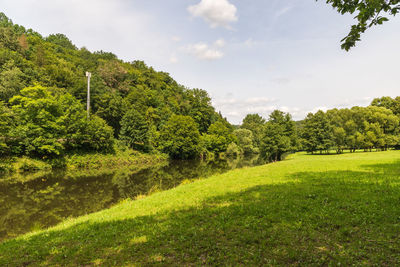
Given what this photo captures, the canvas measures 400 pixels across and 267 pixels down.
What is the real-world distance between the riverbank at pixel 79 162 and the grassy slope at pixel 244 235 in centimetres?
A: 2753

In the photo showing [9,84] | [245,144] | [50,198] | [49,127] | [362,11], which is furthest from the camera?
[245,144]

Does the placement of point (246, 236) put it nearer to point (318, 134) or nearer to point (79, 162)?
point (79, 162)

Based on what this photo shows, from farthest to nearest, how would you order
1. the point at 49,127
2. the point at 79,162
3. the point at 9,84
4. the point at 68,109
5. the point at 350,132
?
1. the point at 350,132
2. the point at 9,84
3. the point at 68,109
4. the point at 79,162
5. the point at 49,127

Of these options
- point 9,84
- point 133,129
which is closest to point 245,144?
point 133,129

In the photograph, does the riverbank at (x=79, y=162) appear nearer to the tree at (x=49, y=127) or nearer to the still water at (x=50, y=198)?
the tree at (x=49, y=127)

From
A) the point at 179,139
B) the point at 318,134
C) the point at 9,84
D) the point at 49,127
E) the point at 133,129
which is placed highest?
the point at 9,84

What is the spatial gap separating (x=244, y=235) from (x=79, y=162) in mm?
36828

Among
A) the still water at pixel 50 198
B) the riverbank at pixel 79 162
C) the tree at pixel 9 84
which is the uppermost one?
the tree at pixel 9 84

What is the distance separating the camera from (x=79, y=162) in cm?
3488

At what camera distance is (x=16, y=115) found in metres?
31.5

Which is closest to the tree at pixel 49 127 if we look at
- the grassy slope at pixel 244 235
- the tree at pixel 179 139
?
the tree at pixel 179 139

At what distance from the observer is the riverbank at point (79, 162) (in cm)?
2784

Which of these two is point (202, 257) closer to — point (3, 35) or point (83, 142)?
point (83, 142)

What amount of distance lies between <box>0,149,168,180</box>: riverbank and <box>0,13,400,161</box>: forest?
1.81 m
